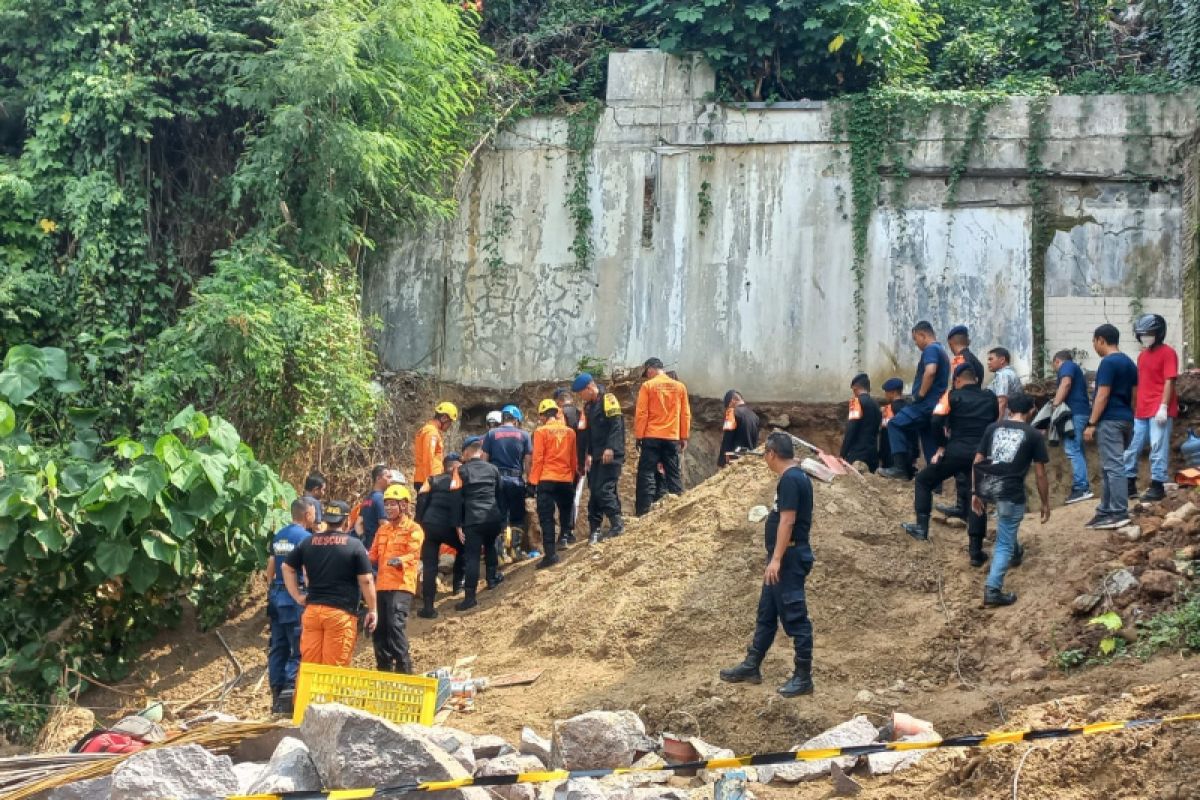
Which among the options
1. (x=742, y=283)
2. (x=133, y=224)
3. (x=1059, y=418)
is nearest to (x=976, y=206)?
(x=742, y=283)

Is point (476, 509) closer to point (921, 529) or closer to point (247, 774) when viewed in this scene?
point (921, 529)

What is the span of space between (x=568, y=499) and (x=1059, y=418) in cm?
487

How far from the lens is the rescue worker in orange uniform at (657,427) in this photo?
1398 cm

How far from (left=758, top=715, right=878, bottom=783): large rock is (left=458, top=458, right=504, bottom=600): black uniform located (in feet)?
17.4

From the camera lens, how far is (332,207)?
16953mm

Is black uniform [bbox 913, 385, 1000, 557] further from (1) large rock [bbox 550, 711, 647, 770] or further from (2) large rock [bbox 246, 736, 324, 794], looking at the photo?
(2) large rock [bbox 246, 736, 324, 794]

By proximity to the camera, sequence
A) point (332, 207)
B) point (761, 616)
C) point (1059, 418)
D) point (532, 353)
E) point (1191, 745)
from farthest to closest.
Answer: point (532, 353) < point (332, 207) < point (1059, 418) < point (761, 616) < point (1191, 745)

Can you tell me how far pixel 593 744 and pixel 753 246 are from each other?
10.1 metres

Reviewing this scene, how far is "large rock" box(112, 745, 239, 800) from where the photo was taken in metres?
7.32

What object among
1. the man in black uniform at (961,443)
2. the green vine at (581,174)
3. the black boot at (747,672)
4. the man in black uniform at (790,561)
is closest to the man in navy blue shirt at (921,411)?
the man in black uniform at (961,443)

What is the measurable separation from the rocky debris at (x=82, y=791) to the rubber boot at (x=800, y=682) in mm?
4448

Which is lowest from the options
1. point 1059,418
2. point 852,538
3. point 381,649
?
point 381,649

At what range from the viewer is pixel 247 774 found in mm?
7930

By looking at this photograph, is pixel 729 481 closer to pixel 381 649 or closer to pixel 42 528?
pixel 381 649
